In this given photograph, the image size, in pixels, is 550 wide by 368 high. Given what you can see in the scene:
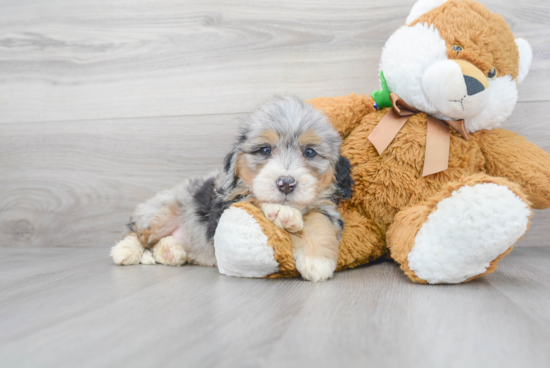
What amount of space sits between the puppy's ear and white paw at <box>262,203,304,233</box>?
0.76ft

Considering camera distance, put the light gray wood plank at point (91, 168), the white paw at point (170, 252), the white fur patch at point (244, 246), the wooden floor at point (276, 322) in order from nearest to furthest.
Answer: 1. the wooden floor at point (276, 322)
2. the white fur patch at point (244, 246)
3. the white paw at point (170, 252)
4. the light gray wood plank at point (91, 168)

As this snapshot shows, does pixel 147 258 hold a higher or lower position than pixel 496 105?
lower

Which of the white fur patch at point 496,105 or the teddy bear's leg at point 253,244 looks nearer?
the teddy bear's leg at point 253,244

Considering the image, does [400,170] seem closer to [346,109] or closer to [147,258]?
[346,109]

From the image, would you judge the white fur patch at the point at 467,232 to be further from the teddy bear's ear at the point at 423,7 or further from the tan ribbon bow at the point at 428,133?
the teddy bear's ear at the point at 423,7

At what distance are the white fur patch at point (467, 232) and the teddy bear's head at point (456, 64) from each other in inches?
15.3

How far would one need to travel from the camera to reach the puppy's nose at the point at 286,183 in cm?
137

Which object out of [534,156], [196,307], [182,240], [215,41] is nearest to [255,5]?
[215,41]

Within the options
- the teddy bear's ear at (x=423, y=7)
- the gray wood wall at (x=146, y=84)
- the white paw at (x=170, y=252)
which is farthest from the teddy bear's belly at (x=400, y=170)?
the white paw at (x=170, y=252)

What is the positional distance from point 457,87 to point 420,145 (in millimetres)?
239

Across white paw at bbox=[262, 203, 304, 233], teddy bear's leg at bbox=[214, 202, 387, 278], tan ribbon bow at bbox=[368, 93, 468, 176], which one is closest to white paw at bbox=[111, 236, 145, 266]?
teddy bear's leg at bbox=[214, 202, 387, 278]

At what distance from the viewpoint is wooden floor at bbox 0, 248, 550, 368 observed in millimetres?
800

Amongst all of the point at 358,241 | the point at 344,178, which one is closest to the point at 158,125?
the point at 344,178

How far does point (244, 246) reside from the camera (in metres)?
1.36
